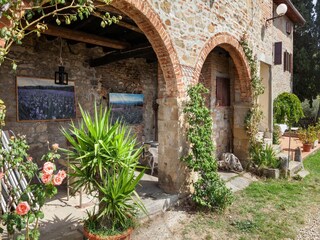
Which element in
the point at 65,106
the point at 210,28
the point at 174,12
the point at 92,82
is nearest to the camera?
the point at 174,12

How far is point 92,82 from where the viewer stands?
695 centimetres

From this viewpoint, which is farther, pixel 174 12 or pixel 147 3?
pixel 174 12

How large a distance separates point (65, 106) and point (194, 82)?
3.40 metres

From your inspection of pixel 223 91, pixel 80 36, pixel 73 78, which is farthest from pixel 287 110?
Answer: pixel 80 36

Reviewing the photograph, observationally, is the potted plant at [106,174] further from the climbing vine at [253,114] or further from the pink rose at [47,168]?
the climbing vine at [253,114]

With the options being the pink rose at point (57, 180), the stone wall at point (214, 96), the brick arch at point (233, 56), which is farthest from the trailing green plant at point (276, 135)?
the pink rose at point (57, 180)

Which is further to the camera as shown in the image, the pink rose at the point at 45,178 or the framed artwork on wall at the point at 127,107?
the framed artwork on wall at the point at 127,107

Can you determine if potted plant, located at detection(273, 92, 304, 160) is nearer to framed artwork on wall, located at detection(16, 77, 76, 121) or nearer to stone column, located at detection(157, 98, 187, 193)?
stone column, located at detection(157, 98, 187, 193)

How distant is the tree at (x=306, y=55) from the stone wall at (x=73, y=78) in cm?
1234

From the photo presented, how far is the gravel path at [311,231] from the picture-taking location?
147 inches

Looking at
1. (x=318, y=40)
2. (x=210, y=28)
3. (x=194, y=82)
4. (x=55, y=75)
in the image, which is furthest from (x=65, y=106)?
(x=318, y=40)

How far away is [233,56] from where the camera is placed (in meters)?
6.45

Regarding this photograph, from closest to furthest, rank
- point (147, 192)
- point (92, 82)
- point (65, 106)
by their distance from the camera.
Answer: point (147, 192) → point (65, 106) → point (92, 82)

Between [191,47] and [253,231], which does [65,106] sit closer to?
[191,47]
